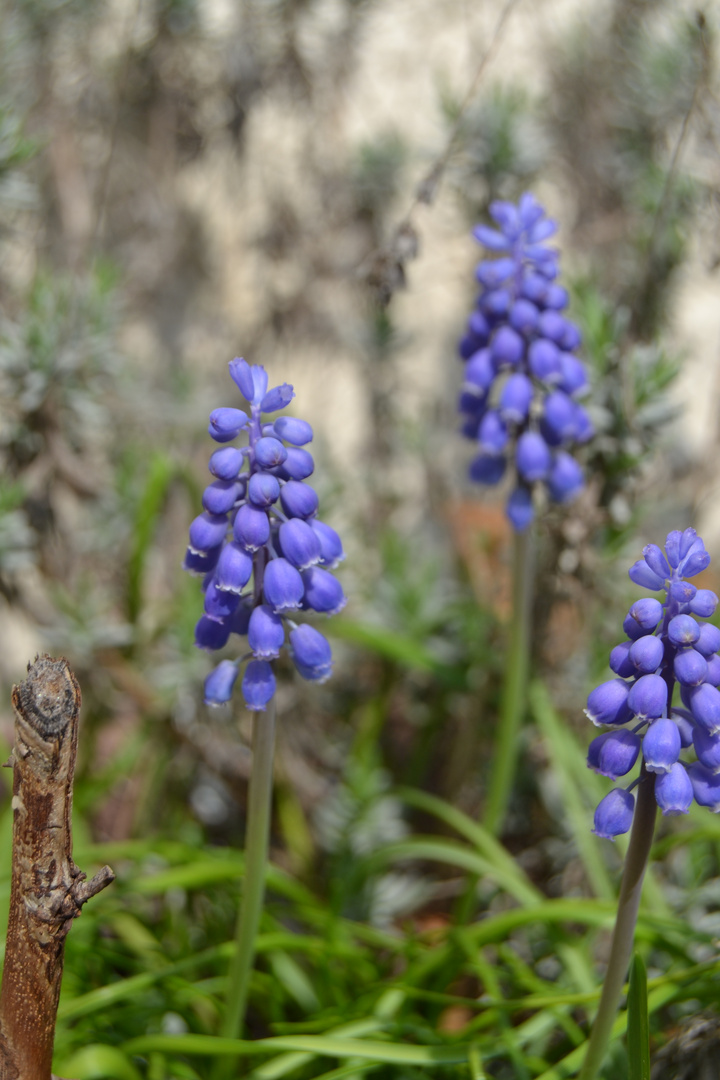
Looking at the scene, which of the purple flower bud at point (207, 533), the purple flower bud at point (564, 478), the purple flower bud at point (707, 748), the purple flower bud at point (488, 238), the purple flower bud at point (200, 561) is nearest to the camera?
the purple flower bud at point (707, 748)

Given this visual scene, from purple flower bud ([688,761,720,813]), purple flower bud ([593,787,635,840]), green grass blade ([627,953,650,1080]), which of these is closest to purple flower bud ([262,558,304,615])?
purple flower bud ([593,787,635,840])

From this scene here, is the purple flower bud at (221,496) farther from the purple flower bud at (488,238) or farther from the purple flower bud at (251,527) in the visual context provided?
the purple flower bud at (488,238)

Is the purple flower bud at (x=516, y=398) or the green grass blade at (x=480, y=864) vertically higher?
the purple flower bud at (x=516, y=398)

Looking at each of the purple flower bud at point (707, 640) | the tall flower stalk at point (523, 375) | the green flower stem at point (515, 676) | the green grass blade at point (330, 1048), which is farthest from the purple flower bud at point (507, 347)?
the green grass blade at point (330, 1048)

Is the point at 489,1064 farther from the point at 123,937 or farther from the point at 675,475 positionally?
the point at 675,475

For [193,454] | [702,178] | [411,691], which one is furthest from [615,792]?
[193,454]

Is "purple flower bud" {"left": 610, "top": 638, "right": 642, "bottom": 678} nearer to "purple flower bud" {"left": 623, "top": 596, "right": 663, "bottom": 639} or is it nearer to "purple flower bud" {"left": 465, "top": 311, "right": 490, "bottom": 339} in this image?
"purple flower bud" {"left": 623, "top": 596, "right": 663, "bottom": 639}

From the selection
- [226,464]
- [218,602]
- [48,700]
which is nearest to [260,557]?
[218,602]
